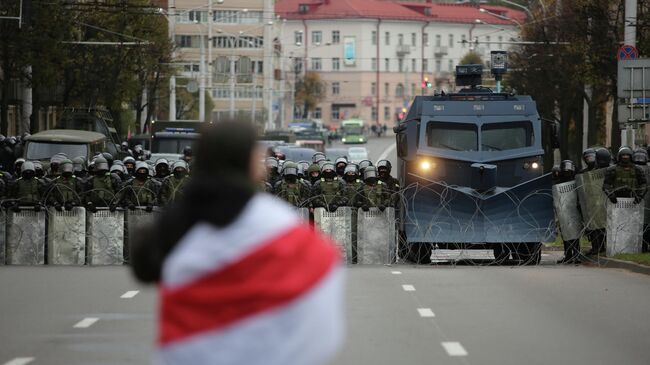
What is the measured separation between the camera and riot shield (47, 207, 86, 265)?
24.4 m

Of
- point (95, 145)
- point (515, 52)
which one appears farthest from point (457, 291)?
point (515, 52)

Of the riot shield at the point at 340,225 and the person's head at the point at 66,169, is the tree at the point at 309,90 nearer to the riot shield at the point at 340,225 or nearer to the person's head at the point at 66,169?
the person's head at the point at 66,169

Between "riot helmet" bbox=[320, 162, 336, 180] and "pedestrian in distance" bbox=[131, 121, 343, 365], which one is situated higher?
"pedestrian in distance" bbox=[131, 121, 343, 365]

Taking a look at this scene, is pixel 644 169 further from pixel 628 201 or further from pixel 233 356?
pixel 233 356

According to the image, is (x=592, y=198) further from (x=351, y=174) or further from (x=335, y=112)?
(x=335, y=112)

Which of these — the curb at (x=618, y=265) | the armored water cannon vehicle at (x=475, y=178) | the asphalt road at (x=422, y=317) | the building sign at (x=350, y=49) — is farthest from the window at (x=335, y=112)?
the asphalt road at (x=422, y=317)

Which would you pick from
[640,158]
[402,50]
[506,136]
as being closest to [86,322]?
[506,136]

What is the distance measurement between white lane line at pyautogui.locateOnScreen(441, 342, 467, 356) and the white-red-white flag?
6931 mm

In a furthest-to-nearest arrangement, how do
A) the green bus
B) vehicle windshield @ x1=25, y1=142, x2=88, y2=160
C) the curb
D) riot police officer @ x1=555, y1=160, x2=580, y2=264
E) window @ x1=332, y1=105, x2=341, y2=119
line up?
1. window @ x1=332, y1=105, x2=341, y2=119
2. the green bus
3. vehicle windshield @ x1=25, y1=142, x2=88, y2=160
4. riot police officer @ x1=555, y1=160, x2=580, y2=264
5. the curb

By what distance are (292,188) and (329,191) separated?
24.7 inches

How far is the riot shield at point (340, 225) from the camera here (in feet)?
82.5

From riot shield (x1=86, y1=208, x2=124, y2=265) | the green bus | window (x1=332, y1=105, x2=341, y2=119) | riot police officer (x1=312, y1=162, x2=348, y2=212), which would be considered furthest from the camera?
window (x1=332, y1=105, x2=341, y2=119)

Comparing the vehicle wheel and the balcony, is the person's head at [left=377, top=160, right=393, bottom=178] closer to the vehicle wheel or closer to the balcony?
the vehicle wheel

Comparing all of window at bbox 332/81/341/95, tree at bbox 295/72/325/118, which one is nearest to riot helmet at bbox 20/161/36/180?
tree at bbox 295/72/325/118
